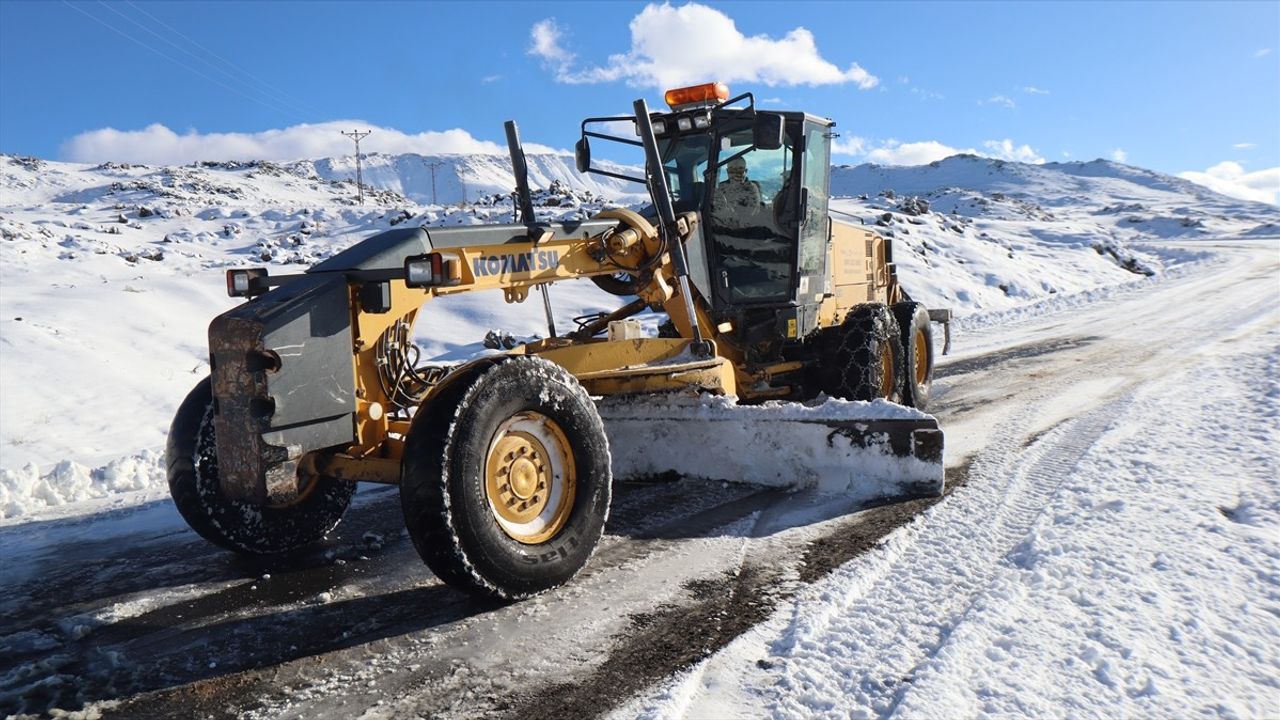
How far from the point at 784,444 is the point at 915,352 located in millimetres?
2958

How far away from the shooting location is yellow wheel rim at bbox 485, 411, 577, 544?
352cm

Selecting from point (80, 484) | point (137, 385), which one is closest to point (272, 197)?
point (137, 385)

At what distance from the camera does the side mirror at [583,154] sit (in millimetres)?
5754

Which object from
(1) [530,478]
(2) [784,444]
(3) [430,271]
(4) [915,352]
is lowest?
(2) [784,444]

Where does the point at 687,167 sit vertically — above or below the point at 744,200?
above

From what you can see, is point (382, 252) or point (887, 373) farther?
point (887, 373)

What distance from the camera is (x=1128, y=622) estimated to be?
290cm

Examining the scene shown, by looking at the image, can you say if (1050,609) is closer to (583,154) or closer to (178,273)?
(583,154)

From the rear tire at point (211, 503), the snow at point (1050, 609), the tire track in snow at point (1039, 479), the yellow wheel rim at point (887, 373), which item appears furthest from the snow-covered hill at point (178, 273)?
the yellow wheel rim at point (887, 373)

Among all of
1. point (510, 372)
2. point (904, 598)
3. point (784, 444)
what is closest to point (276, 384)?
point (510, 372)

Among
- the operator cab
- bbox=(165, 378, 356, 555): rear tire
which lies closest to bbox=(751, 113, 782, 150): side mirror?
the operator cab

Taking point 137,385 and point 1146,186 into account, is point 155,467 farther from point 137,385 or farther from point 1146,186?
point 1146,186

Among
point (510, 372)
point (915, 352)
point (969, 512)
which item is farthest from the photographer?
point (915, 352)

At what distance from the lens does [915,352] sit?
744 centimetres
